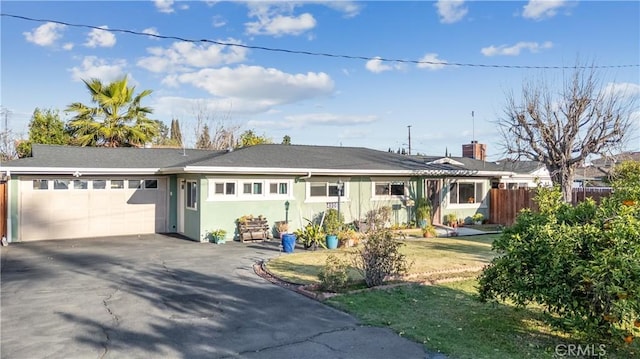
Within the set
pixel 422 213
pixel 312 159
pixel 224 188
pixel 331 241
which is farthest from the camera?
pixel 422 213

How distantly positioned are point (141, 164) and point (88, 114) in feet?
29.0

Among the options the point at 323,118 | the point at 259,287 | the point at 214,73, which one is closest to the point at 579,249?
the point at 259,287

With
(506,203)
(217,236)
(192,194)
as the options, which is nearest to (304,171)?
(217,236)

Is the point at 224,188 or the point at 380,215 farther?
the point at 380,215

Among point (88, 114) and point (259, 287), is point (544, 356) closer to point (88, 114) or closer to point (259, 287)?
point (259, 287)

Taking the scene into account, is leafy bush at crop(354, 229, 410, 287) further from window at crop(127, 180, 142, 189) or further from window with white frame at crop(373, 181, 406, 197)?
window at crop(127, 180, 142, 189)

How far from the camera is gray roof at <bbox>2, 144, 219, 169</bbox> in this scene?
14533 millimetres

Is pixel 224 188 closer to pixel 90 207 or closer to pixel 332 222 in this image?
pixel 332 222

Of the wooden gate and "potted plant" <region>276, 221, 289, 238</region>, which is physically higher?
the wooden gate

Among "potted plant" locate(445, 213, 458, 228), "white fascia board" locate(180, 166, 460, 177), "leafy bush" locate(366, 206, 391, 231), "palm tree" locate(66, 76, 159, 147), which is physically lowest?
"potted plant" locate(445, 213, 458, 228)

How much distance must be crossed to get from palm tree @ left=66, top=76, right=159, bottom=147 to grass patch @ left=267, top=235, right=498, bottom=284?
1493 centimetres

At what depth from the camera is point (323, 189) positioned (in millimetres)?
16703

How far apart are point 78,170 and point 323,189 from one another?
8.98 m

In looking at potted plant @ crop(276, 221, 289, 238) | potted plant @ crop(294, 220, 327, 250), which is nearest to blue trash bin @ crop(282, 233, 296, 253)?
potted plant @ crop(294, 220, 327, 250)
